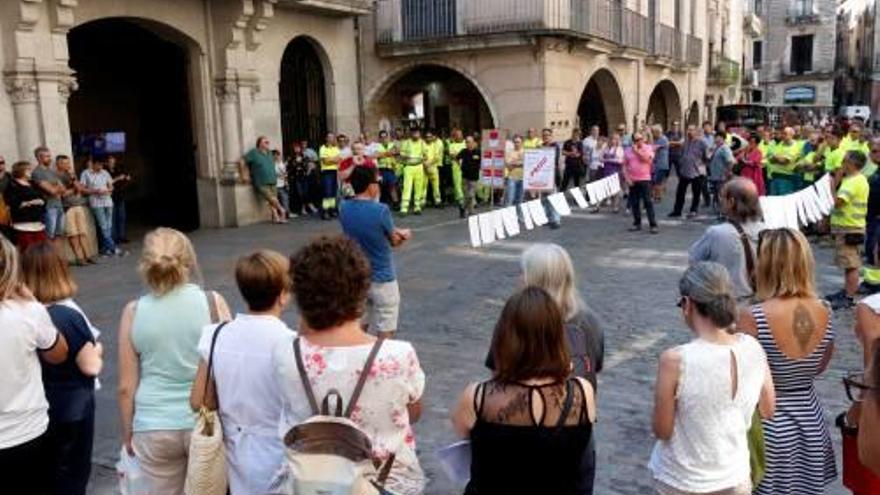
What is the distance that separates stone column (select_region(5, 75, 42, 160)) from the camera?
1129cm

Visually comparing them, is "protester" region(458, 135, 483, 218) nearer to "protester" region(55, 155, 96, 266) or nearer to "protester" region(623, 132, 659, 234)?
"protester" region(623, 132, 659, 234)

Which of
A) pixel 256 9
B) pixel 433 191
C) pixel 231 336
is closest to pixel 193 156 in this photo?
pixel 256 9

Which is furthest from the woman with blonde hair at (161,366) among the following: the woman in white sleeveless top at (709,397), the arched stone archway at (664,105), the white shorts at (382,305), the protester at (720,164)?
the arched stone archway at (664,105)

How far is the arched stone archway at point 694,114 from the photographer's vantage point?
3535 cm

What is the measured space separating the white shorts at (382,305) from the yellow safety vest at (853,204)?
5.12m

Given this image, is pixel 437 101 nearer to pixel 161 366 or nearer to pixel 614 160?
pixel 614 160

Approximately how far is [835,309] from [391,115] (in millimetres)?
15478

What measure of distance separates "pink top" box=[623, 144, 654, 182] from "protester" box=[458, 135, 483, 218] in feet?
11.3

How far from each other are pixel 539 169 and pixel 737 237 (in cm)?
973

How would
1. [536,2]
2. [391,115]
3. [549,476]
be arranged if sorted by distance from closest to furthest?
[549,476], [536,2], [391,115]

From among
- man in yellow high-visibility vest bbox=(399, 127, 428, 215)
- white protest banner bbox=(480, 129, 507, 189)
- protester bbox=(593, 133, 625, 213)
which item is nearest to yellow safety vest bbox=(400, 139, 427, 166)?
man in yellow high-visibility vest bbox=(399, 127, 428, 215)

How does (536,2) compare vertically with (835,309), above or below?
above

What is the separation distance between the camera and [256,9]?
15.0 m

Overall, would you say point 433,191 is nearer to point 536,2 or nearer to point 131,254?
point 536,2
